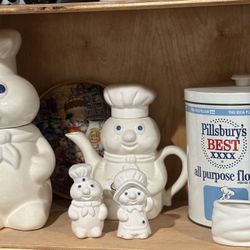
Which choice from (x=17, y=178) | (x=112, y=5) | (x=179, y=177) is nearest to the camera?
(x=112, y=5)

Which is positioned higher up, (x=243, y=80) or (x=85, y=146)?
(x=243, y=80)

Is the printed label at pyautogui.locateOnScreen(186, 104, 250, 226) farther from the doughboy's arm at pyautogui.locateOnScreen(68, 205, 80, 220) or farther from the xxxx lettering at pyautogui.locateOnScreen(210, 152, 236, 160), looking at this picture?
the doughboy's arm at pyautogui.locateOnScreen(68, 205, 80, 220)

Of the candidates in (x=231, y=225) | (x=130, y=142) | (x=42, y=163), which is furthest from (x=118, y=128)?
(x=231, y=225)

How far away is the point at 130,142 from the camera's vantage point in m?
0.98

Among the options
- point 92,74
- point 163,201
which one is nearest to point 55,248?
point 163,201

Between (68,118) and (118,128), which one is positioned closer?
(118,128)

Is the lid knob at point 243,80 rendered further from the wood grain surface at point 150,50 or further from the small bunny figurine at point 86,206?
the small bunny figurine at point 86,206

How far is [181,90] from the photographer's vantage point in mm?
1113

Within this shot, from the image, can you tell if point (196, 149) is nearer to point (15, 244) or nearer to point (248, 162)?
point (248, 162)

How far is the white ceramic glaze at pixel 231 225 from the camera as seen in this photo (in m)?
0.86

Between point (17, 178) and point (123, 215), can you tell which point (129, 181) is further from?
point (17, 178)

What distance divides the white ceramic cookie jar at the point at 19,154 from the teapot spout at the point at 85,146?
0.06 metres

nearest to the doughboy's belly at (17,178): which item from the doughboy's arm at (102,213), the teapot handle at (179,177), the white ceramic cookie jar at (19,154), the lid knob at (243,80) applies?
the white ceramic cookie jar at (19,154)

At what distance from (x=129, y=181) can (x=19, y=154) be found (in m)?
0.19
